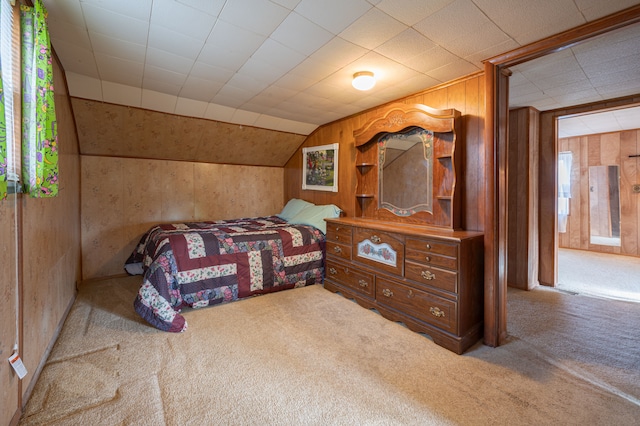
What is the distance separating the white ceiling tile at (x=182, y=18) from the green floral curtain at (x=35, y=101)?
56 centimetres

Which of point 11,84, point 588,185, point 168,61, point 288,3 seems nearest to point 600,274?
point 588,185

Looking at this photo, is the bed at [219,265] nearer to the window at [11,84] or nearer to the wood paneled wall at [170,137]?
the wood paneled wall at [170,137]

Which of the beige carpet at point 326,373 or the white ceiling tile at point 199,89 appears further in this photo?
the white ceiling tile at point 199,89

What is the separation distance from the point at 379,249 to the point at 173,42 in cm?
230

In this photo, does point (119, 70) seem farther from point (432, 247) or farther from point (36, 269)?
point (432, 247)

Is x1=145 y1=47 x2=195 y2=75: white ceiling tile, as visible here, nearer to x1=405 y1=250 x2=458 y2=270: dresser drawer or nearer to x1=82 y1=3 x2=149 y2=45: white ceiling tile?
x1=82 y1=3 x2=149 y2=45: white ceiling tile

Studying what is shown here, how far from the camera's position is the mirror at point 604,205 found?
16.9ft

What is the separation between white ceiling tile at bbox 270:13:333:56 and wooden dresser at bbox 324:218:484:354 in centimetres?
156

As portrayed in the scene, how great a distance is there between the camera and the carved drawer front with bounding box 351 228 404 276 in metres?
2.47

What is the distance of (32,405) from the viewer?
1496 mm

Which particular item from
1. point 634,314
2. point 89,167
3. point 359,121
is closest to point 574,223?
point 634,314

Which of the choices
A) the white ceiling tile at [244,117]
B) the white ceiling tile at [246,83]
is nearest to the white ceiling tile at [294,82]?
the white ceiling tile at [246,83]

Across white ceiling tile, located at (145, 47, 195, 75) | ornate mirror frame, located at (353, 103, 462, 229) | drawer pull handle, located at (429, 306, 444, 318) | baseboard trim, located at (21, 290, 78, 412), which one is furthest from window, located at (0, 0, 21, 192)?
ornate mirror frame, located at (353, 103, 462, 229)

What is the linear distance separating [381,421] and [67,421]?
152cm
